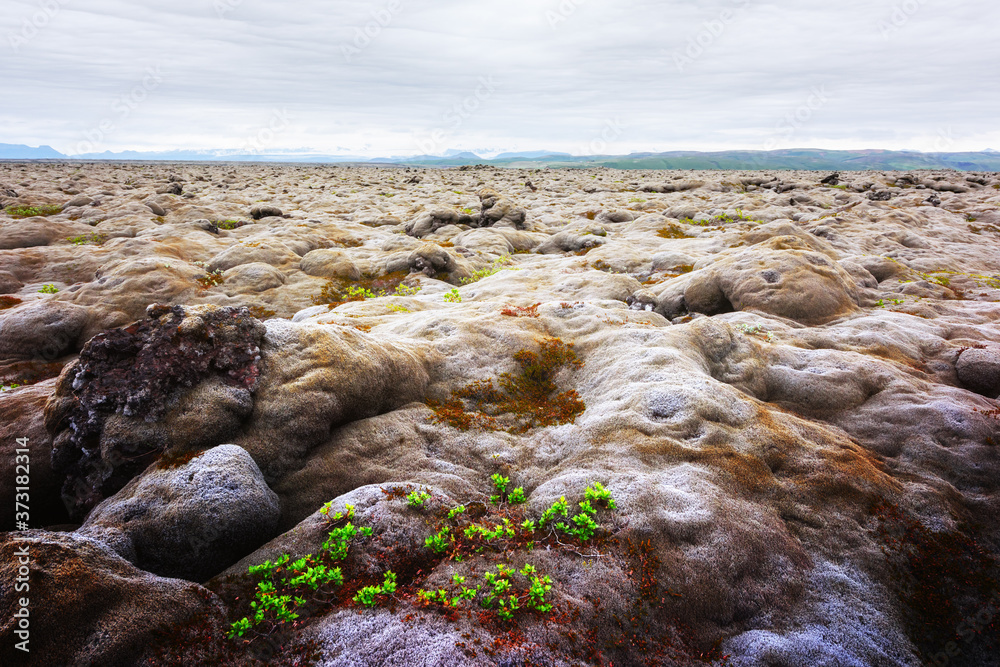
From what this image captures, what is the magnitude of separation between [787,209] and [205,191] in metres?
70.3

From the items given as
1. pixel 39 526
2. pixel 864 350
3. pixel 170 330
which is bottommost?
A: pixel 39 526

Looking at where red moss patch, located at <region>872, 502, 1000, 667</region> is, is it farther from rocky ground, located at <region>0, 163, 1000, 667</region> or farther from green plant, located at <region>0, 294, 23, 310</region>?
green plant, located at <region>0, 294, 23, 310</region>

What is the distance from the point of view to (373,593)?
6.55 m

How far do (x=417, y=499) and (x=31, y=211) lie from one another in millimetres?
50704

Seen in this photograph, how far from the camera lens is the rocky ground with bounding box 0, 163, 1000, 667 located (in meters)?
6.14

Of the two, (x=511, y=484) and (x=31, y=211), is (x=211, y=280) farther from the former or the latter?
(x=31, y=211)

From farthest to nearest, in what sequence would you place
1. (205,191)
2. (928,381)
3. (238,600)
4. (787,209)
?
(205,191) < (787,209) < (928,381) < (238,600)

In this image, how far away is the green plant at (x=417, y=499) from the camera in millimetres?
8148

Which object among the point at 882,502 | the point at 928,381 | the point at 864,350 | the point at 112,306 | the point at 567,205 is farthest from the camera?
the point at 567,205

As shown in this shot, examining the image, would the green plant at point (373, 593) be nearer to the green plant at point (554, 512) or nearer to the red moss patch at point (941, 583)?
the green plant at point (554, 512)

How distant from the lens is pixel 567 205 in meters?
54.5

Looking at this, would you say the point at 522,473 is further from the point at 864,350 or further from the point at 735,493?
the point at 864,350

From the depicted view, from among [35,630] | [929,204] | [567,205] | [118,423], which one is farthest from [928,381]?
[929,204]

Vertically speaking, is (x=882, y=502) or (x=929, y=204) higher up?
(x=929, y=204)
